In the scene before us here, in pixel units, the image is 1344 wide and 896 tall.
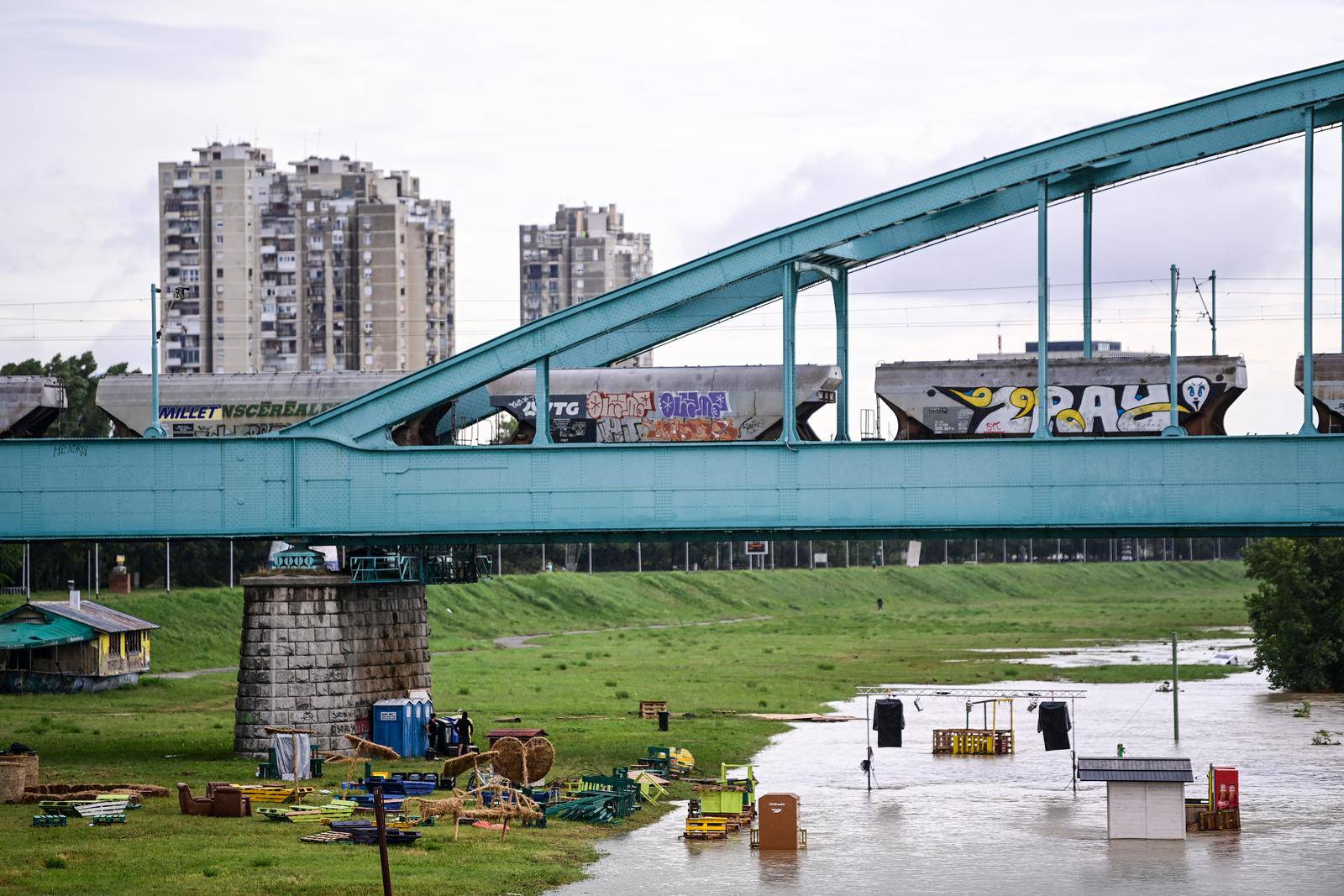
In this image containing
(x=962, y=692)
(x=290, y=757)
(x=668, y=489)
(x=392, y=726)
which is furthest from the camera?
(x=962, y=692)

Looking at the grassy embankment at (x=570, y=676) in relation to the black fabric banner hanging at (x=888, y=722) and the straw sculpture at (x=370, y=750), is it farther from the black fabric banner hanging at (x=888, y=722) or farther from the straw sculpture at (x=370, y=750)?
the black fabric banner hanging at (x=888, y=722)

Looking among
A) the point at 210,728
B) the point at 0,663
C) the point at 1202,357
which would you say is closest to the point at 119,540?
the point at 210,728

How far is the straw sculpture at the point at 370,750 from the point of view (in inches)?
1816

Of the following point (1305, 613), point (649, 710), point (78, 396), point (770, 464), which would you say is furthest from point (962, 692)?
point (78, 396)

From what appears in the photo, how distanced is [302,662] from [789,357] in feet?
52.3

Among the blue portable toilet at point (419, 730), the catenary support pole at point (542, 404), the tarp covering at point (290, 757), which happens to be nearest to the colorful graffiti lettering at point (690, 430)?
the catenary support pole at point (542, 404)

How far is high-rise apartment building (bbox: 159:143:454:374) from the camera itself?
19100cm

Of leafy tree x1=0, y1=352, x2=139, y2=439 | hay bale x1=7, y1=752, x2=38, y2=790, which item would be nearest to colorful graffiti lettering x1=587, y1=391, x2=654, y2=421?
hay bale x1=7, y1=752, x2=38, y2=790

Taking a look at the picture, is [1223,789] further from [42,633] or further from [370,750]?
[42,633]

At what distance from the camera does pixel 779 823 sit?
120ft

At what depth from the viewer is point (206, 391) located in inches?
2138

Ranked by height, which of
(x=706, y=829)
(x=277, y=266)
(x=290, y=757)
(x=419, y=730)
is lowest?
(x=706, y=829)

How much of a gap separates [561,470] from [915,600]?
113782 millimetres

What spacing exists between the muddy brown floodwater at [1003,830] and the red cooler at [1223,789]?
30.5 inches
